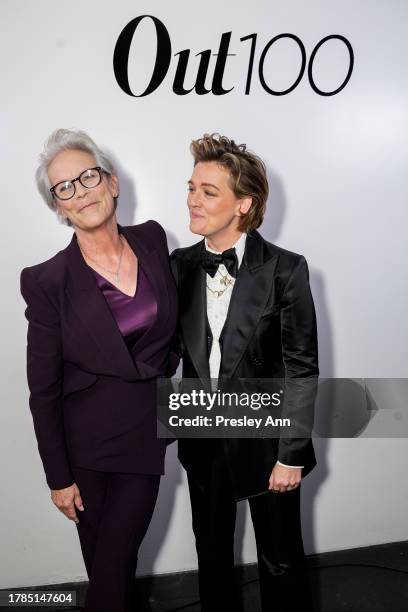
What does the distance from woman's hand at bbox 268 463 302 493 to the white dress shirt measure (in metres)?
0.02

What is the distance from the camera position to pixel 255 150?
2.60 meters

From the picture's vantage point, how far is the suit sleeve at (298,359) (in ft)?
6.28

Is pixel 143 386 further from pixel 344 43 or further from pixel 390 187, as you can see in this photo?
pixel 344 43

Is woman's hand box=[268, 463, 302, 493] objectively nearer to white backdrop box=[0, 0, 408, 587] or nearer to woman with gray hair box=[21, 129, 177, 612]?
woman with gray hair box=[21, 129, 177, 612]

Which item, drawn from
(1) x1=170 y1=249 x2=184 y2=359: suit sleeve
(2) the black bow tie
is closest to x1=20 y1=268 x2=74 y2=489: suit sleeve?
(1) x1=170 y1=249 x2=184 y2=359: suit sleeve

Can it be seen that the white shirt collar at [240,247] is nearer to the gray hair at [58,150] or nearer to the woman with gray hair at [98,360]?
the woman with gray hair at [98,360]

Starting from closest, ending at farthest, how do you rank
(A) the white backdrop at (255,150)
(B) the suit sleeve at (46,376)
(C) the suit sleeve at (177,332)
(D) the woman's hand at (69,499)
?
(B) the suit sleeve at (46,376) → (D) the woman's hand at (69,499) → (C) the suit sleeve at (177,332) → (A) the white backdrop at (255,150)

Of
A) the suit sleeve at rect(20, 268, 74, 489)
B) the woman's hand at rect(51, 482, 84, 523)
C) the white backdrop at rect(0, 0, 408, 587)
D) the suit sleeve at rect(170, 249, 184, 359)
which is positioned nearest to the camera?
the suit sleeve at rect(20, 268, 74, 489)

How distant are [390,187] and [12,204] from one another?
1.76m

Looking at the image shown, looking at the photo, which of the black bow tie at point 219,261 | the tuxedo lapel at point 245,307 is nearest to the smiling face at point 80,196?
the black bow tie at point 219,261

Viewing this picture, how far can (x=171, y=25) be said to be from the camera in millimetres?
2455

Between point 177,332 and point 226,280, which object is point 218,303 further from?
point 177,332

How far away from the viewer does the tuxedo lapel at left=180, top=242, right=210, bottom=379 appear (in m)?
1.98

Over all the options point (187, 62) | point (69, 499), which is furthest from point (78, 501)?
point (187, 62)
